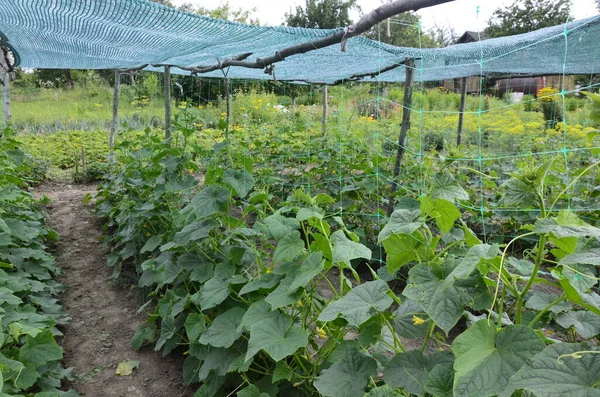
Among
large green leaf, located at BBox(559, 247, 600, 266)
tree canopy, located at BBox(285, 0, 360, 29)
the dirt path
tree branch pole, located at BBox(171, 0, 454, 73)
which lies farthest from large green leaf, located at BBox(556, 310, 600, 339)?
tree canopy, located at BBox(285, 0, 360, 29)

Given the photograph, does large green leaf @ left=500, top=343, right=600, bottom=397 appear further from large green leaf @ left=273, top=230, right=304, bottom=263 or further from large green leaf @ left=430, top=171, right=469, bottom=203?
large green leaf @ left=273, top=230, right=304, bottom=263

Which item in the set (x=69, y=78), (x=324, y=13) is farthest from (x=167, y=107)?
(x=324, y=13)

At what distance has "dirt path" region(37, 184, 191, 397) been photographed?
2.54 meters

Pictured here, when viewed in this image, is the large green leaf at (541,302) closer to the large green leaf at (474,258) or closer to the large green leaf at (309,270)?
the large green leaf at (474,258)

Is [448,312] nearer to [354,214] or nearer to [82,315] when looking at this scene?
[354,214]

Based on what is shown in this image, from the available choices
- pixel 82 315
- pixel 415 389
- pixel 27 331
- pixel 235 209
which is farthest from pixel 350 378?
pixel 235 209

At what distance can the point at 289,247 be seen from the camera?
5.46ft

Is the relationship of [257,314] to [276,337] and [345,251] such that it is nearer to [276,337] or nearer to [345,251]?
[276,337]

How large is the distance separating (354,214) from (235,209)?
5.63ft

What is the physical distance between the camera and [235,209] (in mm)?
4898

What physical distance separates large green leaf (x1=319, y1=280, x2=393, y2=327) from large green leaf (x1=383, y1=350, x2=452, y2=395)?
14cm

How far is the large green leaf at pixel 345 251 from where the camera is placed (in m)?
1.43

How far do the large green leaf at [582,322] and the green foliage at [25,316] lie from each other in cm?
159

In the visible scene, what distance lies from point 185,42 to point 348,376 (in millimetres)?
2939
